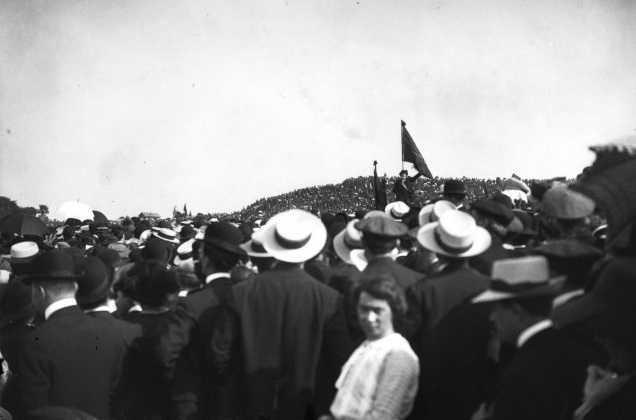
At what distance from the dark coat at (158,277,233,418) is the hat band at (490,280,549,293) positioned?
7.68 feet

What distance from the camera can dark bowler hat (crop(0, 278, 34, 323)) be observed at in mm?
5613

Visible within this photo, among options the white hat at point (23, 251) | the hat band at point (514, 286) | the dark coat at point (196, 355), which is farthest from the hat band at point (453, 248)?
the white hat at point (23, 251)

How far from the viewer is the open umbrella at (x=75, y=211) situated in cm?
1712

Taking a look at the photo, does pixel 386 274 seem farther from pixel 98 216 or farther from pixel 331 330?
pixel 98 216

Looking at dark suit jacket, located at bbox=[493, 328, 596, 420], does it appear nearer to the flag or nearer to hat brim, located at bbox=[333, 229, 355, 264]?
hat brim, located at bbox=[333, 229, 355, 264]

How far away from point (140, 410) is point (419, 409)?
7.27 feet

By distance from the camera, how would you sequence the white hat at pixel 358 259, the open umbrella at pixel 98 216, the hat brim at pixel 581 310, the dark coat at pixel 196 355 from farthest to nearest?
the open umbrella at pixel 98 216, the white hat at pixel 358 259, the dark coat at pixel 196 355, the hat brim at pixel 581 310

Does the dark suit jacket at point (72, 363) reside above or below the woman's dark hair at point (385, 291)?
below

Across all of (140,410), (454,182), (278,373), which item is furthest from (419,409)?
(454,182)

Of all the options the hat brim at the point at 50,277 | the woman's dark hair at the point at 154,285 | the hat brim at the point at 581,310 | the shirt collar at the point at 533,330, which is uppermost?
the hat brim at the point at 50,277

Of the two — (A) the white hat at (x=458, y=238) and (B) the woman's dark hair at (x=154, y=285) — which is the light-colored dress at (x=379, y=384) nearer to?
(A) the white hat at (x=458, y=238)

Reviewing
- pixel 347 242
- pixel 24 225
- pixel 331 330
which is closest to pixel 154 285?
pixel 331 330

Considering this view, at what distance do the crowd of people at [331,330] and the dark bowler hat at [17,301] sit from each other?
0.02 metres

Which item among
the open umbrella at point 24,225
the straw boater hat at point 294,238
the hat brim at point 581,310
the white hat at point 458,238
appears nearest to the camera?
the hat brim at point 581,310
